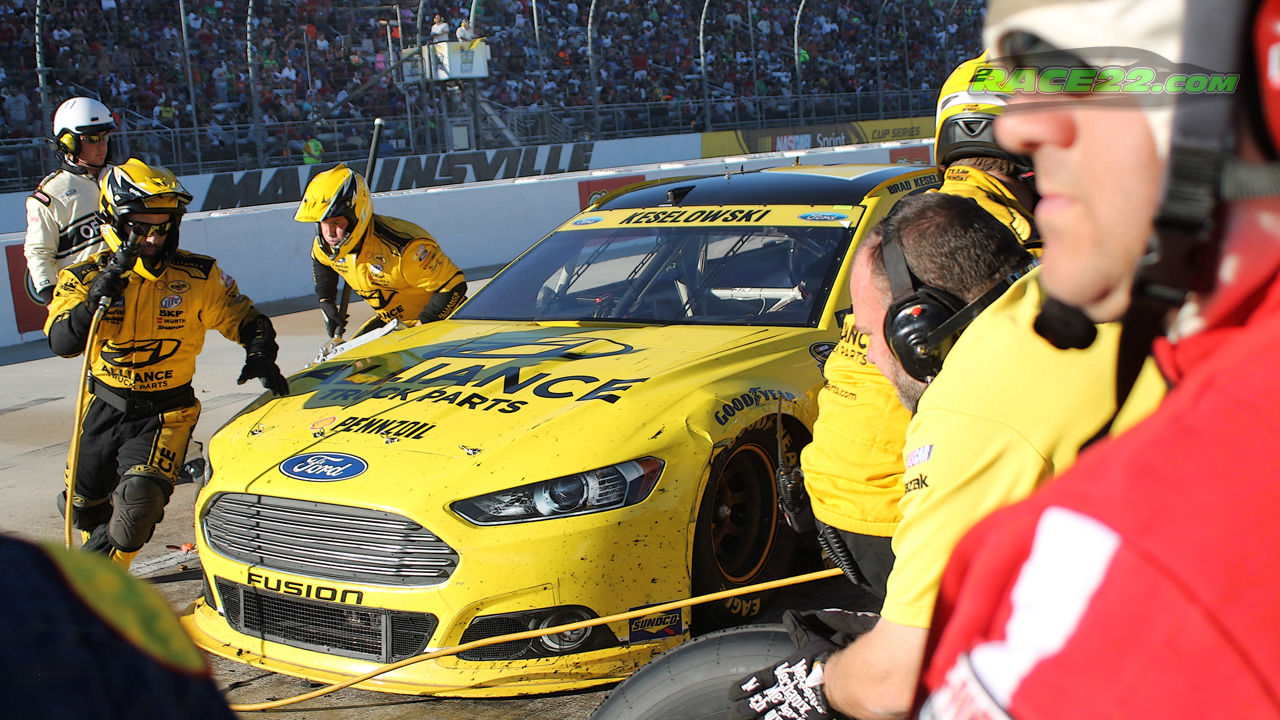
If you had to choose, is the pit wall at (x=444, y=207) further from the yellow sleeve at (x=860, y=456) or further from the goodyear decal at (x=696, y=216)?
the yellow sleeve at (x=860, y=456)

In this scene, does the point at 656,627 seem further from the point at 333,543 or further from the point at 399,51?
the point at 399,51

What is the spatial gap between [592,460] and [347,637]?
2.97 feet

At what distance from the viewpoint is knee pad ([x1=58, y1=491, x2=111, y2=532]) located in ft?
15.0

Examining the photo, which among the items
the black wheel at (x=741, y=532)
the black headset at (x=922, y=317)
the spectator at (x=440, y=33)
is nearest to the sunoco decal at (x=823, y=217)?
the black wheel at (x=741, y=532)

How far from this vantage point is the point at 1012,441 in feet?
4.09

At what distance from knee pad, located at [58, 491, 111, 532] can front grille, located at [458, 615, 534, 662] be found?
7.63 feet

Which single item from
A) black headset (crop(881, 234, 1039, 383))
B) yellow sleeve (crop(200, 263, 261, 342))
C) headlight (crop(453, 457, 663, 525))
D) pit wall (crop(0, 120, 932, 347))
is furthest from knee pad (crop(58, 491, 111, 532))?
pit wall (crop(0, 120, 932, 347))

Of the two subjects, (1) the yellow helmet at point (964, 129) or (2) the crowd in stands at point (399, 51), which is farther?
(2) the crowd in stands at point (399, 51)

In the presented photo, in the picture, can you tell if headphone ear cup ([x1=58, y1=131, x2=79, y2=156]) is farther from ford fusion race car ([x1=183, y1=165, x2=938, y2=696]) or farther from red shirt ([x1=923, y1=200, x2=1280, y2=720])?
red shirt ([x1=923, y1=200, x2=1280, y2=720])

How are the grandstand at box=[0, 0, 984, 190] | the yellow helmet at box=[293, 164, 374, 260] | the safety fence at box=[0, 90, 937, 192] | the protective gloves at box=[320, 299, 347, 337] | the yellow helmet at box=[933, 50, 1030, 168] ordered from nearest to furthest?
the yellow helmet at box=[933, 50, 1030, 168] → the yellow helmet at box=[293, 164, 374, 260] → the protective gloves at box=[320, 299, 347, 337] → the safety fence at box=[0, 90, 937, 192] → the grandstand at box=[0, 0, 984, 190]

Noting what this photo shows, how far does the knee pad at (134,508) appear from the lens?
13.9 ft

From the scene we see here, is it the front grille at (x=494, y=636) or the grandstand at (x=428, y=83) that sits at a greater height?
the grandstand at (x=428, y=83)

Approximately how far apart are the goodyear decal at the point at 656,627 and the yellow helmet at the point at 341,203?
2.92m

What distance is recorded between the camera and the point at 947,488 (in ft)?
4.28
